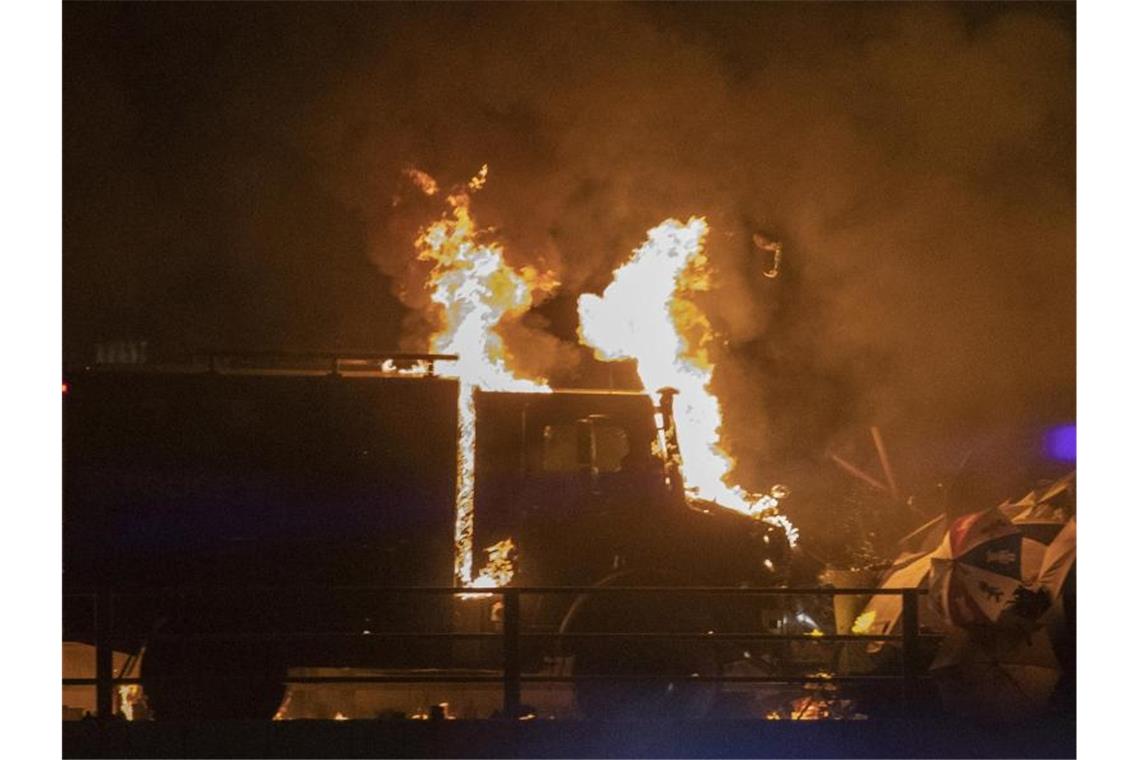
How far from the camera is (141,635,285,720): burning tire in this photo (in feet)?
33.2

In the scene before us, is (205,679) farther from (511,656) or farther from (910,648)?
(910,648)

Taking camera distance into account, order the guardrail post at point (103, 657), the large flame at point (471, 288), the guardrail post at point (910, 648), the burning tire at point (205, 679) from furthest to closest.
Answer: the large flame at point (471, 288) → the burning tire at point (205, 679) → the guardrail post at point (910, 648) → the guardrail post at point (103, 657)

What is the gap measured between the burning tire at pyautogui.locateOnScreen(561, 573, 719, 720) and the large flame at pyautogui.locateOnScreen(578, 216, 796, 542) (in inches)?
107

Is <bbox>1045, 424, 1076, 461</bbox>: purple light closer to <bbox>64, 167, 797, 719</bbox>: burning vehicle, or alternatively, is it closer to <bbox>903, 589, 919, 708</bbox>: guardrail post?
<bbox>64, 167, 797, 719</bbox>: burning vehicle

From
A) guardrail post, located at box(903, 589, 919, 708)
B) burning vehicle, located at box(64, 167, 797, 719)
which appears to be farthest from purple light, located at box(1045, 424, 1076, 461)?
guardrail post, located at box(903, 589, 919, 708)

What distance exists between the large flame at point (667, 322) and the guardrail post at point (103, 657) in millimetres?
5642

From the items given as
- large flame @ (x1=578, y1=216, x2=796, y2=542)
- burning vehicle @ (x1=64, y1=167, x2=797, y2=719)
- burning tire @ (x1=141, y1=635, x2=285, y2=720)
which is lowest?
burning tire @ (x1=141, y1=635, x2=285, y2=720)

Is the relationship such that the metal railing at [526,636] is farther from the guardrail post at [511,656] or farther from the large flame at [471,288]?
the large flame at [471,288]

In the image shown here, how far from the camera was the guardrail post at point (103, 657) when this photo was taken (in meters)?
9.02

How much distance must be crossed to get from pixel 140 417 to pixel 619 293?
528 cm

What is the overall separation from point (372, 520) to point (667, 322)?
4504 mm

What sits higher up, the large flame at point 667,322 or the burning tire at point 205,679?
the large flame at point 667,322

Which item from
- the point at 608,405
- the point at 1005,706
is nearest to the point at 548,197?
the point at 608,405

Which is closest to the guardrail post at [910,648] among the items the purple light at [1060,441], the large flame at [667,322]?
the large flame at [667,322]
